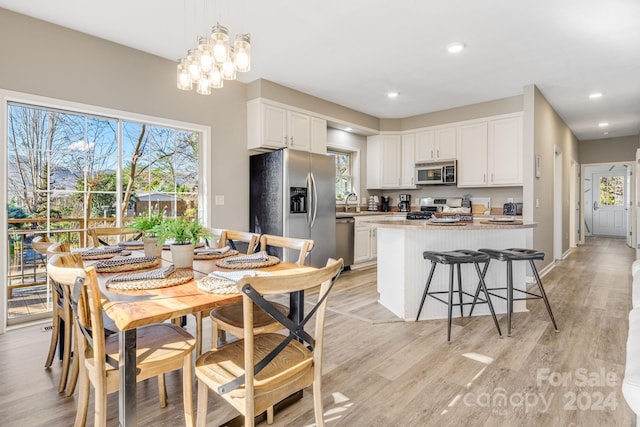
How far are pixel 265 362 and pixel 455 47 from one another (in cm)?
338

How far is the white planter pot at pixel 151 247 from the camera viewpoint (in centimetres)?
199

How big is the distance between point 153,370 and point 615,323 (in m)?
3.64

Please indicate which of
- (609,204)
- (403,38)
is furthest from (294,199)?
(609,204)

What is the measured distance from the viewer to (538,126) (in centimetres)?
449

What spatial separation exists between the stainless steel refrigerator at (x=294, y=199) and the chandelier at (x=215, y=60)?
1759mm

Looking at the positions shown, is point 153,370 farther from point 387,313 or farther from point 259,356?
point 387,313

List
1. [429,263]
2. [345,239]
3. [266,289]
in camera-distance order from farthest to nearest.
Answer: [345,239] < [429,263] < [266,289]

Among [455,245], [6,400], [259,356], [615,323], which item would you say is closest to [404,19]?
[455,245]

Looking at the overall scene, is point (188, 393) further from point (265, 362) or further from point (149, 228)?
point (149, 228)

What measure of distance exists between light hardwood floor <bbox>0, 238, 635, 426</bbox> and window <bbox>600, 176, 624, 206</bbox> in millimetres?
9034

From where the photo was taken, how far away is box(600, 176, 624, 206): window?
9898mm

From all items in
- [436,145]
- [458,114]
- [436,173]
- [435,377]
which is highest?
[458,114]

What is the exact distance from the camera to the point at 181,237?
5.71 ft

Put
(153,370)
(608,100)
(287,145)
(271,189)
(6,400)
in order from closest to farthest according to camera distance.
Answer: (153,370)
(6,400)
(271,189)
(287,145)
(608,100)
